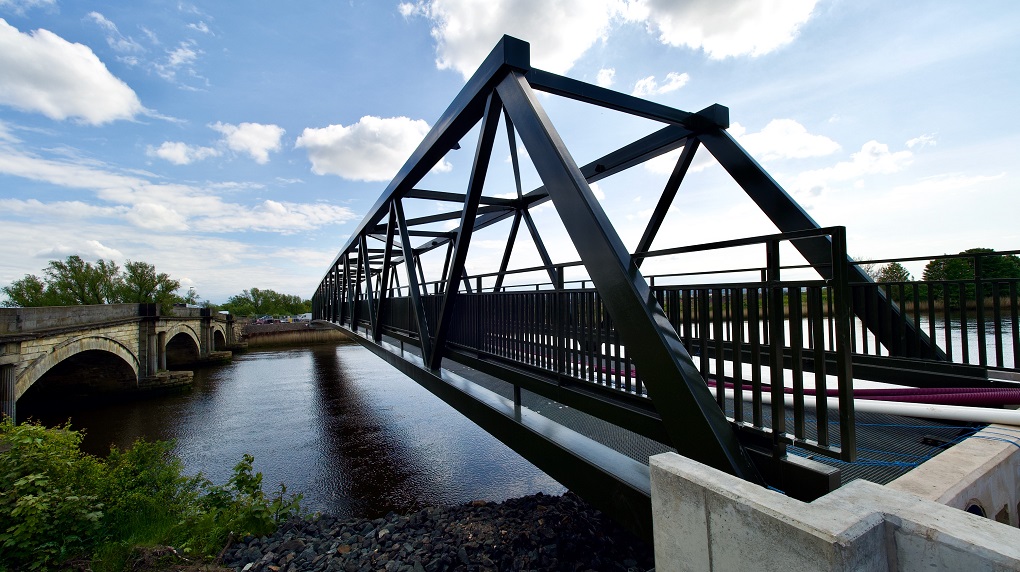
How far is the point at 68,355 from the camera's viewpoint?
17.2m

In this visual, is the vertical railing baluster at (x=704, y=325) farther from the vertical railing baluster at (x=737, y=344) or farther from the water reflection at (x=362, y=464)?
the water reflection at (x=362, y=464)

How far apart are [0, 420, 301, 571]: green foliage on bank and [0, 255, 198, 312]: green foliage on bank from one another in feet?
153

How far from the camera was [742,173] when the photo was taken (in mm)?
5691

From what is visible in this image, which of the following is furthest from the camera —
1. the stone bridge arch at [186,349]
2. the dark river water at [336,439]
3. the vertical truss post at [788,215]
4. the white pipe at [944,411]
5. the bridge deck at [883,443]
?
the stone bridge arch at [186,349]

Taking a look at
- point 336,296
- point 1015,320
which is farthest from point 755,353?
point 336,296

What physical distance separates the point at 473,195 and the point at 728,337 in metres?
3.28

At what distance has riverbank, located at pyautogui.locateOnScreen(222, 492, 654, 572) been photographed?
4.85 m

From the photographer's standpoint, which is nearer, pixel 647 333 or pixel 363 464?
pixel 647 333

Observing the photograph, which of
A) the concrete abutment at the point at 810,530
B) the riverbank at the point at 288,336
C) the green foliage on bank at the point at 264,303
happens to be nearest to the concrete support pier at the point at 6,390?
the concrete abutment at the point at 810,530

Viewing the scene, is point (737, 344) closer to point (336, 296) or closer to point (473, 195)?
point (473, 195)

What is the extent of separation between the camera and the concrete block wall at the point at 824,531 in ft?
4.56

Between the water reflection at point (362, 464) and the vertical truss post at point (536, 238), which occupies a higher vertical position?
the vertical truss post at point (536, 238)

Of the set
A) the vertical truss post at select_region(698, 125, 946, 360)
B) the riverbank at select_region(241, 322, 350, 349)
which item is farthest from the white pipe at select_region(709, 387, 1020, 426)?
the riverbank at select_region(241, 322, 350, 349)

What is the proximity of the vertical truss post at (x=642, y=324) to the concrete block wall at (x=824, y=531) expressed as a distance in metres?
0.52
